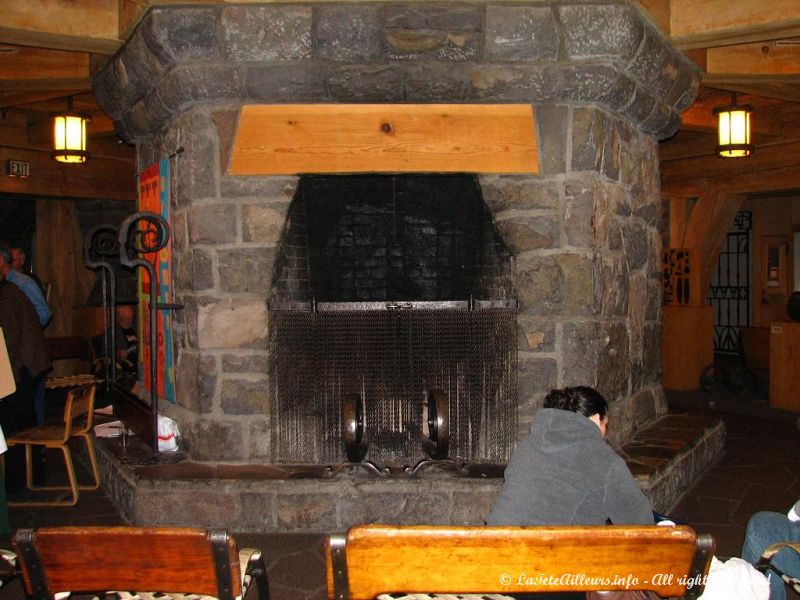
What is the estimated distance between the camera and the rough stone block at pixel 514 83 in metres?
4.00

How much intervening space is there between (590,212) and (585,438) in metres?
2.09

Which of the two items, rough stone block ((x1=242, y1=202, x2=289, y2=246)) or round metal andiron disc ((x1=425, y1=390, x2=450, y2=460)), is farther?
rough stone block ((x1=242, y1=202, x2=289, y2=246))

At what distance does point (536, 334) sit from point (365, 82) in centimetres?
182

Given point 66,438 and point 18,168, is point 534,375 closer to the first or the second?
point 66,438

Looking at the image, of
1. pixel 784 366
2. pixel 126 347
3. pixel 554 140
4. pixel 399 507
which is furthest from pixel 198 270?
pixel 784 366

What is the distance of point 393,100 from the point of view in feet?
13.6

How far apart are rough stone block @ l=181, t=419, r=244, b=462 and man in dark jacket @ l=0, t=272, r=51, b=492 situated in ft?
5.31

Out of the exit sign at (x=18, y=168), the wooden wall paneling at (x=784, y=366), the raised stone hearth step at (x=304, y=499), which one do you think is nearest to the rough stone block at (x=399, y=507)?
the raised stone hearth step at (x=304, y=499)

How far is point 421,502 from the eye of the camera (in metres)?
3.96

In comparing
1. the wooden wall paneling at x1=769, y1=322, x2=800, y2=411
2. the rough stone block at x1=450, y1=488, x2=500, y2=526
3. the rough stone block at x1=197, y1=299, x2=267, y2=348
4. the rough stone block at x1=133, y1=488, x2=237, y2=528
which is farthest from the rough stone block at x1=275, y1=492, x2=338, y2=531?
the wooden wall paneling at x1=769, y1=322, x2=800, y2=411

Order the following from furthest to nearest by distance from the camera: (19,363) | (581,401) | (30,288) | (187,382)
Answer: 1. (30,288)
2. (19,363)
3. (187,382)
4. (581,401)

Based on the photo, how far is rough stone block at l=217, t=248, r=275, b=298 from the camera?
418 cm

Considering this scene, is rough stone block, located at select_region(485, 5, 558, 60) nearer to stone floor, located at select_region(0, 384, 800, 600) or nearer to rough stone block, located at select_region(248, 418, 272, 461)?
rough stone block, located at select_region(248, 418, 272, 461)

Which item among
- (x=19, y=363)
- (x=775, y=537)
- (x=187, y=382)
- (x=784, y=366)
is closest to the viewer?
(x=775, y=537)
